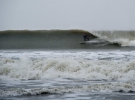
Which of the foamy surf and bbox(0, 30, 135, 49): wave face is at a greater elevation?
bbox(0, 30, 135, 49): wave face

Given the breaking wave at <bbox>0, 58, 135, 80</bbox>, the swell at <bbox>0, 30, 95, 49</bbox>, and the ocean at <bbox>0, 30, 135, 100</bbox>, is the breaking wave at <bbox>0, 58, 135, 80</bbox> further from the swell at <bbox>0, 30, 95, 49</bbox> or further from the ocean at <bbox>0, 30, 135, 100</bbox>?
the swell at <bbox>0, 30, 95, 49</bbox>

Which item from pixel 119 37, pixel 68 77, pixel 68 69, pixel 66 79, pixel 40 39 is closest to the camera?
pixel 66 79

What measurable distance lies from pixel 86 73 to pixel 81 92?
95.4 inches

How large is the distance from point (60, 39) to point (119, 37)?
319cm

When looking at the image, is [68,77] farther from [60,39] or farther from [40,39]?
[40,39]

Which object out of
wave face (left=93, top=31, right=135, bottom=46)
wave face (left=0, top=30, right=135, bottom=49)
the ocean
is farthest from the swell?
the ocean

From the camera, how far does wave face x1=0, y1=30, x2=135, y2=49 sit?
16625 mm

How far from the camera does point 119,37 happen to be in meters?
17.7

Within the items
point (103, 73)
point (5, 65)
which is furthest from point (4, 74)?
point (103, 73)

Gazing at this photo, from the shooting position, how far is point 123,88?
5.75m

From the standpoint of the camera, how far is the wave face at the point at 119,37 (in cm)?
1661

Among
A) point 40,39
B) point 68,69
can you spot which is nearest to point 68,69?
point 68,69

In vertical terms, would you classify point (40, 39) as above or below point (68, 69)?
above
